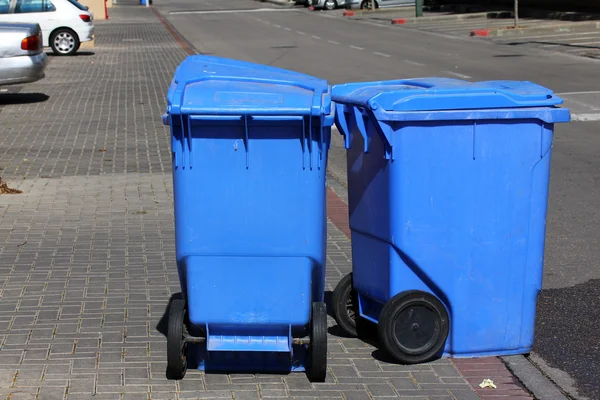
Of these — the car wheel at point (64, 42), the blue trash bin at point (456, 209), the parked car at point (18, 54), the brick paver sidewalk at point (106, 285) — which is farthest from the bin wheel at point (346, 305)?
the car wheel at point (64, 42)

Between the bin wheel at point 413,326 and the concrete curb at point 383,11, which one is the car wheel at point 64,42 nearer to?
the concrete curb at point 383,11

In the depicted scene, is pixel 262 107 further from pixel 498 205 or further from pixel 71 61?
pixel 71 61

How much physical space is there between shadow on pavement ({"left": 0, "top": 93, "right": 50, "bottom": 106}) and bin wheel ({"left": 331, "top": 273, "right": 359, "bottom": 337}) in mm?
12213

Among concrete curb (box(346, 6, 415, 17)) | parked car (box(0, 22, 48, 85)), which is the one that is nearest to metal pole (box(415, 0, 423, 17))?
concrete curb (box(346, 6, 415, 17))

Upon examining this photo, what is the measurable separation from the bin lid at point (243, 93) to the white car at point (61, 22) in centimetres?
2108

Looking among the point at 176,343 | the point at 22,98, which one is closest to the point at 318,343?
the point at 176,343

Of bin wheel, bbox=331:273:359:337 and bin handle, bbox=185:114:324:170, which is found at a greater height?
bin handle, bbox=185:114:324:170

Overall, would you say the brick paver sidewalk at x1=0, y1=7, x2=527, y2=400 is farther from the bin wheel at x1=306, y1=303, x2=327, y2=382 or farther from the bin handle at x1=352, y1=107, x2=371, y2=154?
the bin handle at x1=352, y1=107, x2=371, y2=154

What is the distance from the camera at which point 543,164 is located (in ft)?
15.6

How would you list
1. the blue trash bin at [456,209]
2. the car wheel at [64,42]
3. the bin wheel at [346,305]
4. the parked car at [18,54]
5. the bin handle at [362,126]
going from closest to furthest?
the blue trash bin at [456,209] → the bin handle at [362,126] → the bin wheel at [346,305] → the parked car at [18,54] → the car wheel at [64,42]

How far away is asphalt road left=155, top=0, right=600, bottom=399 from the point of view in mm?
5555

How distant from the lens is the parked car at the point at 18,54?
16203 millimetres

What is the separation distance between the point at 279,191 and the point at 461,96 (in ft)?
3.36

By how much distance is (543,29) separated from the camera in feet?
100
